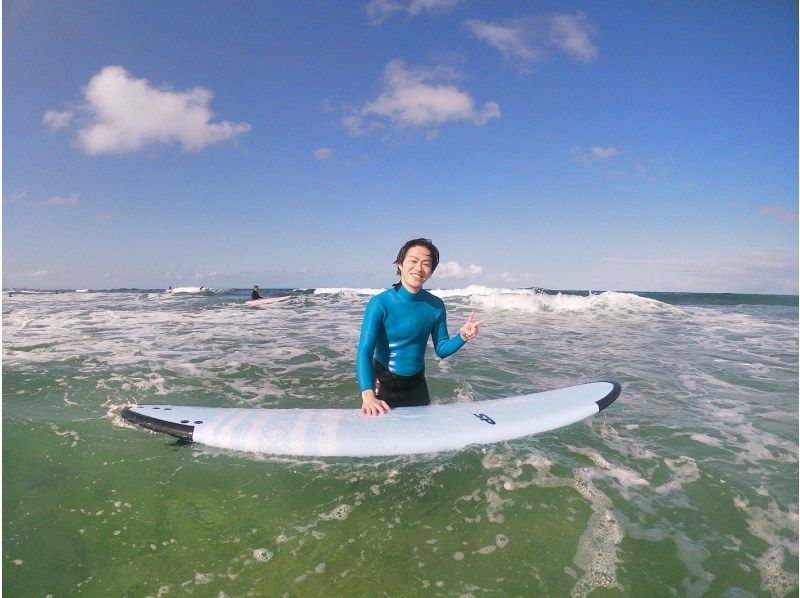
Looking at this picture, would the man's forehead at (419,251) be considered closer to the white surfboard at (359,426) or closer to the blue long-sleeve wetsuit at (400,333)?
the blue long-sleeve wetsuit at (400,333)

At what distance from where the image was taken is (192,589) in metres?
2.18

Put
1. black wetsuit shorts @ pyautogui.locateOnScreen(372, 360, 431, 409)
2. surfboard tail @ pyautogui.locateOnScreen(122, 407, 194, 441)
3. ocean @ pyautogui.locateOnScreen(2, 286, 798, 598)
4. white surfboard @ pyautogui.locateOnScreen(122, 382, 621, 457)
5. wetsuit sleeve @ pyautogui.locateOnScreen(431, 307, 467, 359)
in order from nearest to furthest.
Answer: ocean @ pyautogui.locateOnScreen(2, 286, 798, 598) → white surfboard @ pyautogui.locateOnScreen(122, 382, 621, 457) → surfboard tail @ pyautogui.locateOnScreen(122, 407, 194, 441) → wetsuit sleeve @ pyautogui.locateOnScreen(431, 307, 467, 359) → black wetsuit shorts @ pyautogui.locateOnScreen(372, 360, 431, 409)

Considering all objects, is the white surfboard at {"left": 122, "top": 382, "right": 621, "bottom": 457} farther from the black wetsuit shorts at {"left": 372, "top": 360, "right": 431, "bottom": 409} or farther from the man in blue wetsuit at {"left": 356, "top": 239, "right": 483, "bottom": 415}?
the man in blue wetsuit at {"left": 356, "top": 239, "right": 483, "bottom": 415}

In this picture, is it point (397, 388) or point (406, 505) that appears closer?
point (406, 505)

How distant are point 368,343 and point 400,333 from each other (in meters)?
0.39

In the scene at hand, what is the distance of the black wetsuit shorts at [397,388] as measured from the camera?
4.40 m

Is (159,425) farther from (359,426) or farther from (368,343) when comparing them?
(368,343)

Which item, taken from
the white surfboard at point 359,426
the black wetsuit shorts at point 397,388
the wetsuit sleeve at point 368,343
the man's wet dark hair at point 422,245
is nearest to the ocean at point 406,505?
the white surfboard at point 359,426

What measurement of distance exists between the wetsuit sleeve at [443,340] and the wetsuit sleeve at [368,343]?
0.71 metres

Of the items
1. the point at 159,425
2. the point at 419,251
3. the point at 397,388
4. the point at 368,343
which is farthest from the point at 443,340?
the point at 159,425

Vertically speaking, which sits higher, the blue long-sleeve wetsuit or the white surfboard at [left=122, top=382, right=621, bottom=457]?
the blue long-sleeve wetsuit

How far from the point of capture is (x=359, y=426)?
154 inches

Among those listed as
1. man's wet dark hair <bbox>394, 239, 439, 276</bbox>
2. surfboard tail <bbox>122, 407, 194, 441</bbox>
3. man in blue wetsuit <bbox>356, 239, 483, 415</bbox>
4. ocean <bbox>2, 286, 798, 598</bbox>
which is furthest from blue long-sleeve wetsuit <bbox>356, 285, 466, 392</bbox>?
surfboard tail <bbox>122, 407, 194, 441</bbox>

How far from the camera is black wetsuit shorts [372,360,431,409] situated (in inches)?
173
